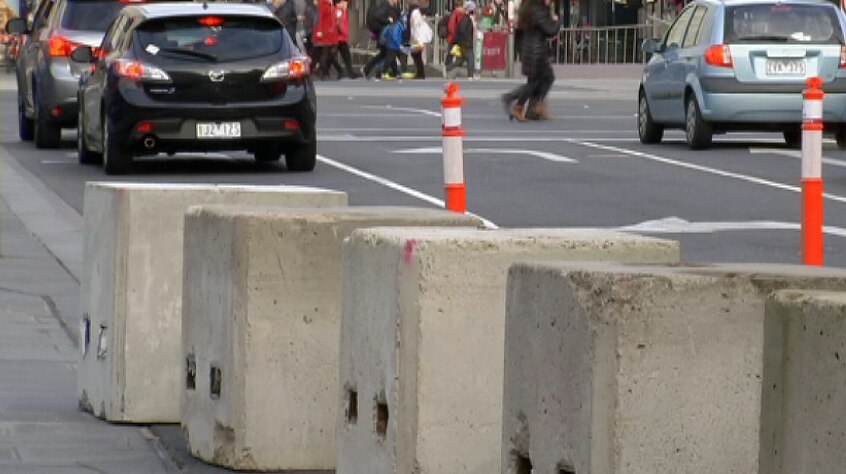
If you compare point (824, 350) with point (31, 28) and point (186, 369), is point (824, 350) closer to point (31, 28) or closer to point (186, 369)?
point (186, 369)

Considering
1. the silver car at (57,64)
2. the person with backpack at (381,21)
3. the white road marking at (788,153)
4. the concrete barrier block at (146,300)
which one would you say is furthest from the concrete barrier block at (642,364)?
the person with backpack at (381,21)

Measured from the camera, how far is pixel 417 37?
52438 millimetres

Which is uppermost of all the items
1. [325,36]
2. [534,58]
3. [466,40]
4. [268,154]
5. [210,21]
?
[210,21]

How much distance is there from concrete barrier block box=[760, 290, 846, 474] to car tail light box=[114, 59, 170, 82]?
1690 centimetres

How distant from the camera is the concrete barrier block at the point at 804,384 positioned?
156 inches

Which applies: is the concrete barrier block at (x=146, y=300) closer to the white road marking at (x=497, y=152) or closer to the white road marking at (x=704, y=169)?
the white road marking at (x=704, y=169)

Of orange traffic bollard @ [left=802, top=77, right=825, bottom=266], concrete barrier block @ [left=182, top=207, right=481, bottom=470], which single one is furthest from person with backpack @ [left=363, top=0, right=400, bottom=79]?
concrete barrier block @ [left=182, top=207, right=481, bottom=470]

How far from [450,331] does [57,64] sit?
19.4m

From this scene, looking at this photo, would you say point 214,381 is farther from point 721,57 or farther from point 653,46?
point 653,46

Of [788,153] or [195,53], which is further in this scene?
[788,153]

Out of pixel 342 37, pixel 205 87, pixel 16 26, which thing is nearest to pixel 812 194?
pixel 205 87

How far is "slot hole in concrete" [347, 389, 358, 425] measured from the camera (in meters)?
6.31

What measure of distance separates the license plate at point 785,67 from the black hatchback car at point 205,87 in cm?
548

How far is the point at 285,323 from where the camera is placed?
276 inches
